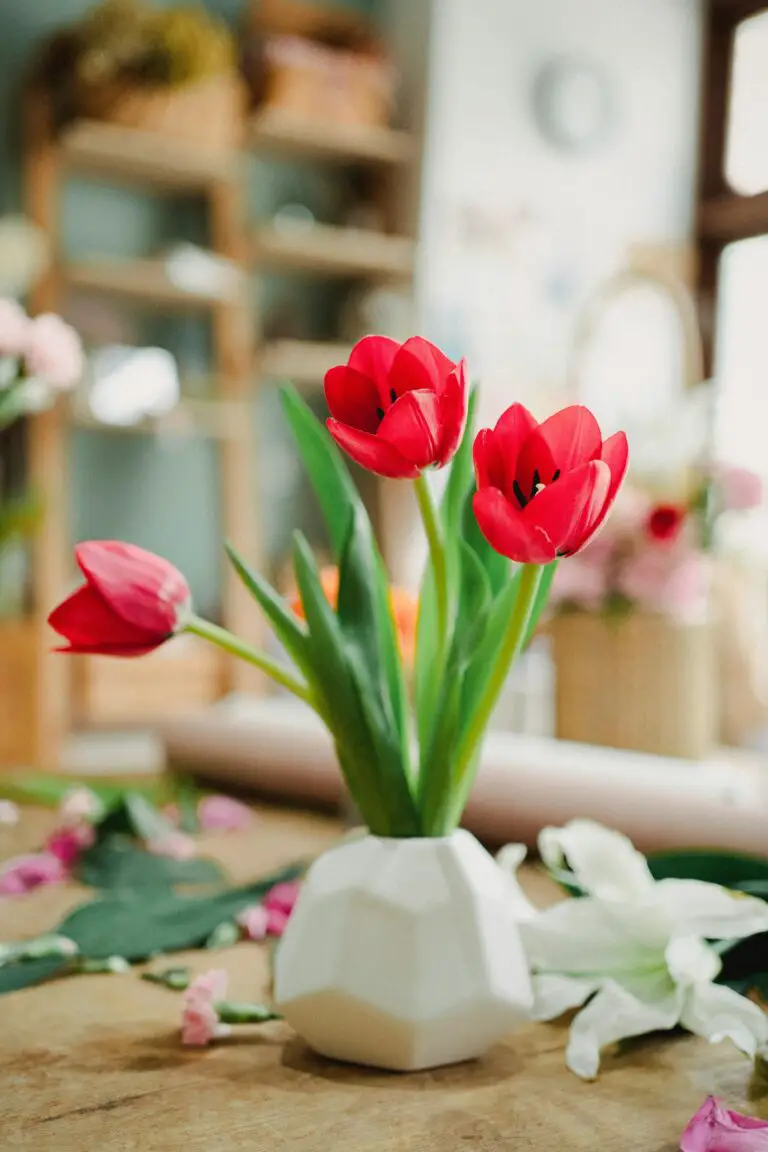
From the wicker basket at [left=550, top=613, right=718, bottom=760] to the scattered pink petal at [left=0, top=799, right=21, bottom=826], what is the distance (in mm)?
509

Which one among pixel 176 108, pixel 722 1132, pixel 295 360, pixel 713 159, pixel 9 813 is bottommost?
pixel 9 813

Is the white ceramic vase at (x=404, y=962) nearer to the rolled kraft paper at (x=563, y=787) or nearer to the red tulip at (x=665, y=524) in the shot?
the rolled kraft paper at (x=563, y=787)

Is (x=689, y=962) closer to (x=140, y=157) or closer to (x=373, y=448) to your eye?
(x=373, y=448)

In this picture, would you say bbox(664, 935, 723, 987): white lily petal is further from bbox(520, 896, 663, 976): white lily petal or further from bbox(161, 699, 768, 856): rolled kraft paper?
bbox(161, 699, 768, 856): rolled kraft paper

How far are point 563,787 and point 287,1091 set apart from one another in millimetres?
389

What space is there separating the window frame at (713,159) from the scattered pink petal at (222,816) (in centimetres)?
341

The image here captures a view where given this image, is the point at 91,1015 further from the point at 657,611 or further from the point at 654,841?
the point at 657,611

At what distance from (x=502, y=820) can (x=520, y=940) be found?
324 mm

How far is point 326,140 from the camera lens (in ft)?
11.1

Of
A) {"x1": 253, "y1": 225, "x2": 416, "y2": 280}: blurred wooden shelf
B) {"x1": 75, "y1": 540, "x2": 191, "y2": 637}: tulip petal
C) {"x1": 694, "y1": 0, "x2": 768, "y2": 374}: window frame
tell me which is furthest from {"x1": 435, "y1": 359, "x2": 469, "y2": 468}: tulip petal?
{"x1": 694, "y1": 0, "x2": 768, "y2": 374}: window frame

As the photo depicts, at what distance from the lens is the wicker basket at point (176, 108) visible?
302 cm

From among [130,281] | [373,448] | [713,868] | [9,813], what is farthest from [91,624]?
[130,281]

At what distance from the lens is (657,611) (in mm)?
1116

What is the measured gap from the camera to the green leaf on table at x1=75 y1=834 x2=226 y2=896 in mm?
793
